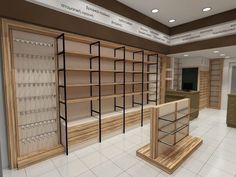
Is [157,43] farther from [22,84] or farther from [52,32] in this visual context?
[22,84]

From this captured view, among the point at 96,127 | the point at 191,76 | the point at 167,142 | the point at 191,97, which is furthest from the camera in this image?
the point at 191,76

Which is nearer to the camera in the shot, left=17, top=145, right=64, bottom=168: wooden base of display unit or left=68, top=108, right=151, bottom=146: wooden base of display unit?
left=17, top=145, right=64, bottom=168: wooden base of display unit

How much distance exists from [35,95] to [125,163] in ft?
7.08

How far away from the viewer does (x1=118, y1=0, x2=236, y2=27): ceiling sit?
3.74m

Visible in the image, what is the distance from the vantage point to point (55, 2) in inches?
106

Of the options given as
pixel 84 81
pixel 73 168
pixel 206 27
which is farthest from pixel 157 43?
pixel 73 168

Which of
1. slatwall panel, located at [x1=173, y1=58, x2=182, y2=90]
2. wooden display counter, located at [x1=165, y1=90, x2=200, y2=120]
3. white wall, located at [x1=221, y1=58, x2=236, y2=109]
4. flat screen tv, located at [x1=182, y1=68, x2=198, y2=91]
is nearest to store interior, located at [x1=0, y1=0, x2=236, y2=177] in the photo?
wooden display counter, located at [x1=165, y1=90, x2=200, y2=120]

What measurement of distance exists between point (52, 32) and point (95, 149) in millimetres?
2591

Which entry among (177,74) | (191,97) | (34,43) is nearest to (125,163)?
(34,43)

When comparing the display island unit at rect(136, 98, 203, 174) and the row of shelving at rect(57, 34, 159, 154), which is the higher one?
the row of shelving at rect(57, 34, 159, 154)

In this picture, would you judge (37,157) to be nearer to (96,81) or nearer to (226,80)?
(96,81)

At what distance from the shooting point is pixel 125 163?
8.75 feet

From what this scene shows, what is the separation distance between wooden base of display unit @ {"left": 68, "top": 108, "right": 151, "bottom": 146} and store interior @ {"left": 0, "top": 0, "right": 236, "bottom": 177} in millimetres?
22

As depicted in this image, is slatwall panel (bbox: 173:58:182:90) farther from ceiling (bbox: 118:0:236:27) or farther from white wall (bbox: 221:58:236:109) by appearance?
ceiling (bbox: 118:0:236:27)
